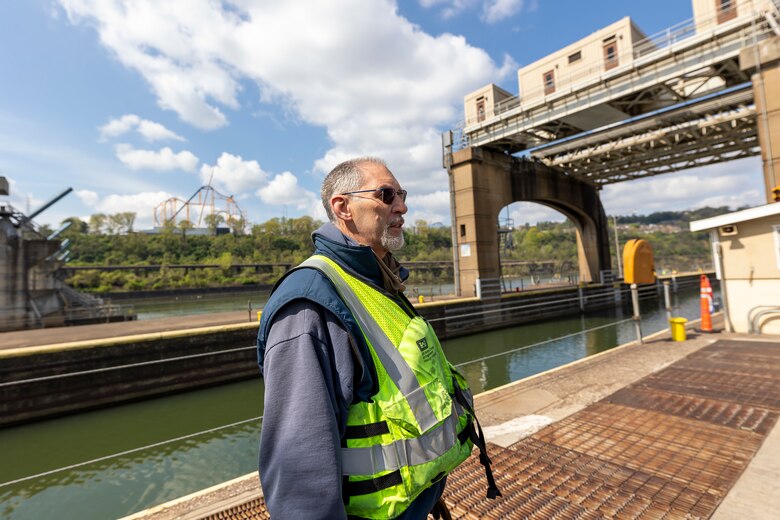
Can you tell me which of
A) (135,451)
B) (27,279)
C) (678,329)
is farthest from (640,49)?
(27,279)

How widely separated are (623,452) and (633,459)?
145 mm

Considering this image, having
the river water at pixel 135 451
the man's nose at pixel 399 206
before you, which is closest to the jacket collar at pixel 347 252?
the man's nose at pixel 399 206

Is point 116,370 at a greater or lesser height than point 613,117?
lesser

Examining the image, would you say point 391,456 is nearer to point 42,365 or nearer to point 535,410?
point 535,410

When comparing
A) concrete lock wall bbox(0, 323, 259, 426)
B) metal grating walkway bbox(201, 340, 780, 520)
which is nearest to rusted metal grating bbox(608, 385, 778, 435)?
metal grating walkway bbox(201, 340, 780, 520)

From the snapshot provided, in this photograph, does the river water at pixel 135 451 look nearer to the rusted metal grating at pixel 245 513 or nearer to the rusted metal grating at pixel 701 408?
the rusted metal grating at pixel 245 513

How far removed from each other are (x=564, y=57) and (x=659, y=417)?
20856 mm

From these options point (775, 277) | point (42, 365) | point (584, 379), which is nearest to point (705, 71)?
point (775, 277)

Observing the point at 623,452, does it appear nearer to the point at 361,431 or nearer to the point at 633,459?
the point at 633,459

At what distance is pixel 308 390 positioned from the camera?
0.98 metres

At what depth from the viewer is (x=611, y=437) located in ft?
13.0

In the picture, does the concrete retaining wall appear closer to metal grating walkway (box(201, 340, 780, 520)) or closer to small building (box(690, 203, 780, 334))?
→ metal grating walkway (box(201, 340, 780, 520))

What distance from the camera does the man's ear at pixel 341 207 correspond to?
1.52 metres

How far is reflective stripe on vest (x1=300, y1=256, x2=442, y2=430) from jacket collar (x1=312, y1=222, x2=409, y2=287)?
0.14 m
